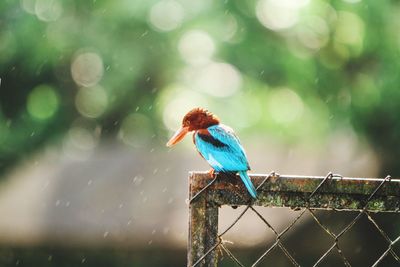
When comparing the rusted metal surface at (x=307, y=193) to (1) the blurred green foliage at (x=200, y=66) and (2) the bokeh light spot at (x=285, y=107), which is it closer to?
(1) the blurred green foliage at (x=200, y=66)

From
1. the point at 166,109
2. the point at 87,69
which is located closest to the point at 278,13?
the point at 166,109

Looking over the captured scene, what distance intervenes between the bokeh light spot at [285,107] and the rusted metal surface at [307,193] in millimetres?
8403

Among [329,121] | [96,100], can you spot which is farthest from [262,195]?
[96,100]

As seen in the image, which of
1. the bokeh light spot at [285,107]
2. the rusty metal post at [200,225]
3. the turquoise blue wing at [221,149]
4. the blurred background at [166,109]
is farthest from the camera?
the bokeh light spot at [285,107]

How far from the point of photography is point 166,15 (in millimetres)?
10297

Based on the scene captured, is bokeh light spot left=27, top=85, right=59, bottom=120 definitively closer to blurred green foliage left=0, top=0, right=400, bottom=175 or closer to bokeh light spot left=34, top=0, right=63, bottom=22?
blurred green foliage left=0, top=0, right=400, bottom=175

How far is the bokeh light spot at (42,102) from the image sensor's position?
1037 cm

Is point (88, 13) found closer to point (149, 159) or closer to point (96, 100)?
point (96, 100)

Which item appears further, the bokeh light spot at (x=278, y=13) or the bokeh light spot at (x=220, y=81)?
the bokeh light spot at (x=220, y=81)

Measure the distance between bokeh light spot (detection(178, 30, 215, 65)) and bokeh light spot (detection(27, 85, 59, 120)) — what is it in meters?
2.22

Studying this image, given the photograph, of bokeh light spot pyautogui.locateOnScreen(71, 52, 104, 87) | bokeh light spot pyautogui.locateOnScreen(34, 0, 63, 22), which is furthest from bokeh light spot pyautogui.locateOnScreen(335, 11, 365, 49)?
bokeh light spot pyautogui.locateOnScreen(34, 0, 63, 22)

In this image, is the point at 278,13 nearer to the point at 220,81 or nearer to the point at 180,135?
the point at 220,81

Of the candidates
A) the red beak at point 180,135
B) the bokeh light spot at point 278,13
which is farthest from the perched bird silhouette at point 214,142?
the bokeh light spot at point 278,13

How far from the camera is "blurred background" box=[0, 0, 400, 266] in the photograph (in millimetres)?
8359
